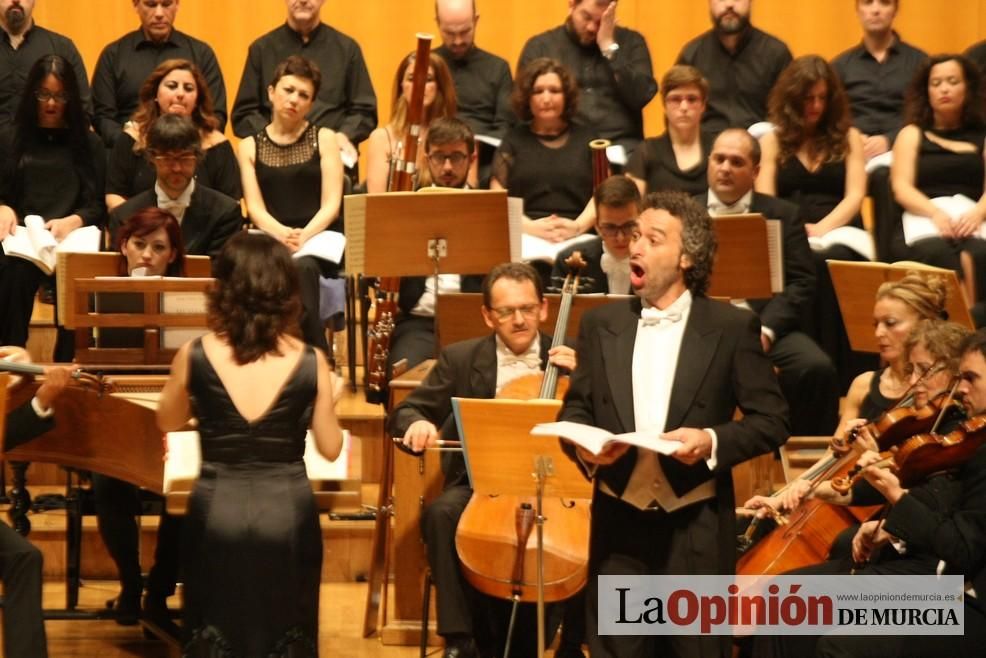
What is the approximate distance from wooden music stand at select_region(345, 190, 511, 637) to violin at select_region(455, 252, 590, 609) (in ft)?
2.35

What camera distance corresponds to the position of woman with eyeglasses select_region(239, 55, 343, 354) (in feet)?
19.4

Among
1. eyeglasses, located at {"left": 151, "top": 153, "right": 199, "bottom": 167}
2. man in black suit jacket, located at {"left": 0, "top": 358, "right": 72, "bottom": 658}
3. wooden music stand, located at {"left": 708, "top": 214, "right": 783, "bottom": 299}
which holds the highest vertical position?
eyeglasses, located at {"left": 151, "top": 153, "right": 199, "bottom": 167}

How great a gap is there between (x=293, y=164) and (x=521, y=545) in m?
2.51

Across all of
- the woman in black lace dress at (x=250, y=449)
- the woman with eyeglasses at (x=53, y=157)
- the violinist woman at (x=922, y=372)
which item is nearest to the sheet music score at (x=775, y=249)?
the violinist woman at (x=922, y=372)

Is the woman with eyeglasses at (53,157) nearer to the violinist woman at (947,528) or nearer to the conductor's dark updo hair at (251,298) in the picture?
the conductor's dark updo hair at (251,298)

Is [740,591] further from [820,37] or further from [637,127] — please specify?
[820,37]

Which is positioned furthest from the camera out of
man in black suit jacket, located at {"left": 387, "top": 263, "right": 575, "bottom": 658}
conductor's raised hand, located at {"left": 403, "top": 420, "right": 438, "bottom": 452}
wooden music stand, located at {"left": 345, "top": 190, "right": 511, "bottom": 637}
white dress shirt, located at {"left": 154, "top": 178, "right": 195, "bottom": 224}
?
white dress shirt, located at {"left": 154, "top": 178, "right": 195, "bottom": 224}

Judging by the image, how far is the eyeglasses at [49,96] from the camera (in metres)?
5.86

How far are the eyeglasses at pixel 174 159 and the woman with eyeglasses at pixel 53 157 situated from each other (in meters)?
0.64

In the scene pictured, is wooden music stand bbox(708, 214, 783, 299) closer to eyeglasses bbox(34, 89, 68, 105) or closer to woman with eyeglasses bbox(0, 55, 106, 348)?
woman with eyeglasses bbox(0, 55, 106, 348)

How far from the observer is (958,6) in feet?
26.7

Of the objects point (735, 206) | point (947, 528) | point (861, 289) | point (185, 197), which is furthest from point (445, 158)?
point (947, 528)

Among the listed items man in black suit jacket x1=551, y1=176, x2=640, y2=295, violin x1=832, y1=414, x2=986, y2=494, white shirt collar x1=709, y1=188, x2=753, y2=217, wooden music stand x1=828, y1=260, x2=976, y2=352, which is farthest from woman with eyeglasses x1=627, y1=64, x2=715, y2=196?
violin x1=832, y1=414, x2=986, y2=494

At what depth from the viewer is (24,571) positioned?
3.78 meters
